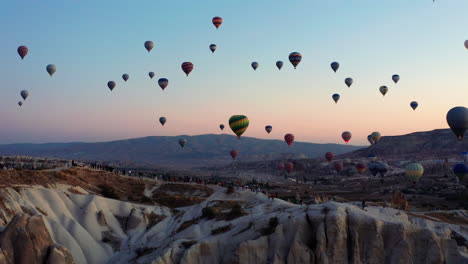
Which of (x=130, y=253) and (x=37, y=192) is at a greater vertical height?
(x=37, y=192)

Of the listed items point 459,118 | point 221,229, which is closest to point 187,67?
point 459,118

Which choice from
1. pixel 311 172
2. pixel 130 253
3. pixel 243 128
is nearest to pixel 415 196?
pixel 243 128

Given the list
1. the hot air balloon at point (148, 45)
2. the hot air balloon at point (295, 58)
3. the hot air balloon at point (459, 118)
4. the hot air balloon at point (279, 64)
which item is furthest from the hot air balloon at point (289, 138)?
the hot air balloon at point (459, 118)

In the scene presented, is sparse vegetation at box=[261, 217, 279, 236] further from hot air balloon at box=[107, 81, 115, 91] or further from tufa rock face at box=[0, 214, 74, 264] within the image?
hot air balloon at box=[107, 81, 115, 91]

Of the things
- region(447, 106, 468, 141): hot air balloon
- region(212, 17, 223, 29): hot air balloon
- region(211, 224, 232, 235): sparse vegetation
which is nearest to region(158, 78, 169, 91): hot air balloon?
region(212, 17, 223, 29): hot air balloon

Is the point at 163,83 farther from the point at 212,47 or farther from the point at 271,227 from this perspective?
the point at 271,227

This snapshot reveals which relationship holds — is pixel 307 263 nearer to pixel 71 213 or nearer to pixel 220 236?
pixel 220 236

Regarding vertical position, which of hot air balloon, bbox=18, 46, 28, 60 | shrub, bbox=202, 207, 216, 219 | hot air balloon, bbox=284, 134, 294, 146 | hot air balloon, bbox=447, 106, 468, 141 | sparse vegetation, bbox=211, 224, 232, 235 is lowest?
sparse vegetation, bbox=211, 224, 232, 235
